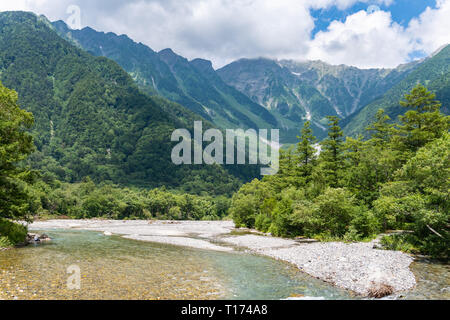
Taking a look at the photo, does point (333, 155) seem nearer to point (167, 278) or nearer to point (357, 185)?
point (357, 185)

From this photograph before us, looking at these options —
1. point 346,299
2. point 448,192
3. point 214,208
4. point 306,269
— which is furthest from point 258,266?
point 214,208

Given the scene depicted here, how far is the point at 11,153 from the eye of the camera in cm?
2750

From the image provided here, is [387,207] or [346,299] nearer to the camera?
[346,299]

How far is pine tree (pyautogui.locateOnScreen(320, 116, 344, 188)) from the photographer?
52.2 meters

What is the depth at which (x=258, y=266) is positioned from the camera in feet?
79.8

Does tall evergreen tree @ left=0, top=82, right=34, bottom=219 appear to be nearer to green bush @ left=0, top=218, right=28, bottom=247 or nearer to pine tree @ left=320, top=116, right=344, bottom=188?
green bush @ left=0, top=218, right=28, bottom=247

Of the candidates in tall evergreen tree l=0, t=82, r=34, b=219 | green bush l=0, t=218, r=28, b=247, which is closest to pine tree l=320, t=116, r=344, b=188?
tall evergreen tree l=0, t=82, r=34, b=219

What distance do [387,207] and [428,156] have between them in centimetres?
567

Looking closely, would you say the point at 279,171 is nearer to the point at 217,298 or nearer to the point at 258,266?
the point at 258,266

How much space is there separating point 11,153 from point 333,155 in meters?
48.7

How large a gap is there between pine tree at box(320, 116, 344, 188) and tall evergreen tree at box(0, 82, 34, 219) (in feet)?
142
